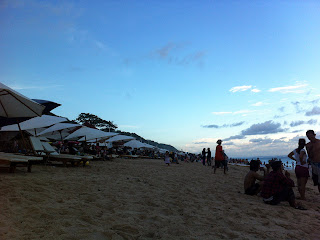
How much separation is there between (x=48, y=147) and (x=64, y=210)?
274 inches

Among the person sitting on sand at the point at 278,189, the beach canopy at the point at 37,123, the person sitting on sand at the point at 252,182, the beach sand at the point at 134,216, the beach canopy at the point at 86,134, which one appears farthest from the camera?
the beach canopy at the point at 86,134

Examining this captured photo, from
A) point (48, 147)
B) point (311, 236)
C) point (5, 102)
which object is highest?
point (5, 102)

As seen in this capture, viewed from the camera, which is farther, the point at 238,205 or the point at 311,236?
the point at 238,205

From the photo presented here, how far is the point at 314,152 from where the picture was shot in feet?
17.3

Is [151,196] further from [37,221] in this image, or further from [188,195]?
[37,221]

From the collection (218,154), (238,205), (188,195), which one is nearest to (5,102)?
(188,195)

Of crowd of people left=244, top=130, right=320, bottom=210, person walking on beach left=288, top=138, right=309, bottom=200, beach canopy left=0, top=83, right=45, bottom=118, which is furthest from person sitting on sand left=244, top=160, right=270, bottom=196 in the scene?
beach canopy left=0, top=83, right=45, bottom=118

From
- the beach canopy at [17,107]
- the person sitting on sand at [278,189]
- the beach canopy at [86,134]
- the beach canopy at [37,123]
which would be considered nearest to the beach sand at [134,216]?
the person sitting on sand at [278,189]

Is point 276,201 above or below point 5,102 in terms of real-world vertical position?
below

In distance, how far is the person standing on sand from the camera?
205 inches

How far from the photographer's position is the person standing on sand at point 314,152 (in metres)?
5.21

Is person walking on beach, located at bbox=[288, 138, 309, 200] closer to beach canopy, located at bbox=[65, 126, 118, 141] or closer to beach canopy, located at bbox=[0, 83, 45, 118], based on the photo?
beach canopy, located at bbox=[0, 83, 45, 118]

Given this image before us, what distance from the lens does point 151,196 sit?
4602 mm

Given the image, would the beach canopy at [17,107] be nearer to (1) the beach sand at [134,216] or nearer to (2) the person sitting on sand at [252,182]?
(1) the beach sand at [134,216]
